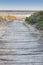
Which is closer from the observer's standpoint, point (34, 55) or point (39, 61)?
point (39, 61)

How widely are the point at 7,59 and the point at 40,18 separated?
13425 millimetres

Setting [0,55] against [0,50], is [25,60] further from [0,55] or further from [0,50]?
[0,50]

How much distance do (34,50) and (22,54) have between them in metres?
0.67

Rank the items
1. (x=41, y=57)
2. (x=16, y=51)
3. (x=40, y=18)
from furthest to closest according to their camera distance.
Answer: (x=40, y=18), (x=16, y=51), (x=41, y=57)

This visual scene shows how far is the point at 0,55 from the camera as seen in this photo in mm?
6672

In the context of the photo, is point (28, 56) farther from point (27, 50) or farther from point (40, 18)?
point (40, 18)

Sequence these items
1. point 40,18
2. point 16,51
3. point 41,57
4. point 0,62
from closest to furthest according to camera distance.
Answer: point 0,62 → point 41,57 → point 16,51 → point 40,18

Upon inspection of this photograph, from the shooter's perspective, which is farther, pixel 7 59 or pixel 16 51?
pixel 16 51

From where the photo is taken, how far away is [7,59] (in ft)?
20.2

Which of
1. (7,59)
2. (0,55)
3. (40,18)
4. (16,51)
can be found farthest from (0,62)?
(40,18)

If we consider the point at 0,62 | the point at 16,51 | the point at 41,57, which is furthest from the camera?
the point at 16,51

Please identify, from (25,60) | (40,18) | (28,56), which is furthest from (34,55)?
(40,18)

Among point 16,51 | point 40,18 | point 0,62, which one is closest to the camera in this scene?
point 0,62

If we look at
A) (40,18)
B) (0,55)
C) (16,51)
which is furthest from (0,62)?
(40,18)
